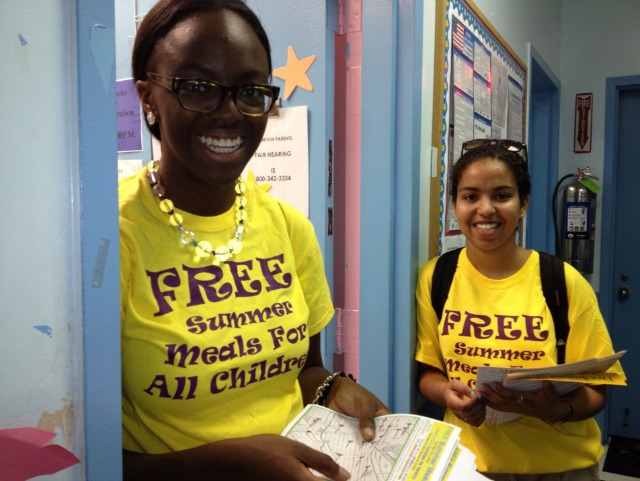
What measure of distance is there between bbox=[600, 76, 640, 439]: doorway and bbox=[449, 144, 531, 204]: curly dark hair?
2187 mm

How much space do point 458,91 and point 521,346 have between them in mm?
893

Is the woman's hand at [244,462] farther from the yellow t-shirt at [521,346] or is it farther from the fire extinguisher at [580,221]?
the fire extinguisher at [580,221]

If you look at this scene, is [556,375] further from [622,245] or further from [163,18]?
[622,245]

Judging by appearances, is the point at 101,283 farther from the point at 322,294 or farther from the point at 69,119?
the point at 322,294

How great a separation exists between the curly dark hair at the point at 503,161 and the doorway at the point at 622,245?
2.19 m

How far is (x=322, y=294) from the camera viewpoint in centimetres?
109

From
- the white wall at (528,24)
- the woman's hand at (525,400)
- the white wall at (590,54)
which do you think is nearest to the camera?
the woman's hand at (525,400)

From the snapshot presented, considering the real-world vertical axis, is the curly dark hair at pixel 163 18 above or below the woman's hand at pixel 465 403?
above

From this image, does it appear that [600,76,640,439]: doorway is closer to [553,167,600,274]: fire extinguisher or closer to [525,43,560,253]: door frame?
[553,167,600,274]: fire extinguisher

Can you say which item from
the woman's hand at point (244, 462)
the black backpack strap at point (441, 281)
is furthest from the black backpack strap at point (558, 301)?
the woman's hand at point (244, 462)

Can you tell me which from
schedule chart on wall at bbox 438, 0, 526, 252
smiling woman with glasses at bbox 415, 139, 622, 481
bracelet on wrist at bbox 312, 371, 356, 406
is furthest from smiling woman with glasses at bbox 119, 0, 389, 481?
schedule chart on wall at bbox 438, 0, 526, 252

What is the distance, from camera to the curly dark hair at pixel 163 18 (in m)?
0.80

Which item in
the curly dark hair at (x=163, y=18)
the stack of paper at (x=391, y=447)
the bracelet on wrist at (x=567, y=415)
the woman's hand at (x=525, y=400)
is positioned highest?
the curly dark hair at (x=163, y=18)

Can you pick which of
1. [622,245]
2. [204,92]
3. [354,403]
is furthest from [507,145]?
[622,245]
